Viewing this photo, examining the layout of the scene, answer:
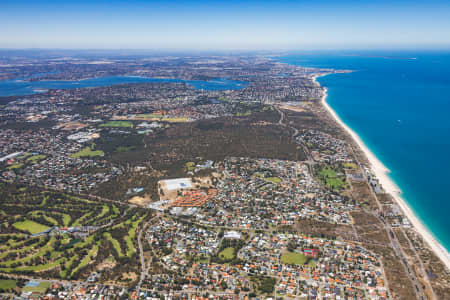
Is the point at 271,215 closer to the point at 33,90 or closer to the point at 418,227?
the point at 418,227

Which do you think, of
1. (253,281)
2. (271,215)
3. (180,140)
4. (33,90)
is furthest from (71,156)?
(33,90)

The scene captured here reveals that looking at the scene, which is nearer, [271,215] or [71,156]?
[271,215]

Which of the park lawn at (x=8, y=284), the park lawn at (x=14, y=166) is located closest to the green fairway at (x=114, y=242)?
the park lawn at (x=8, y=284)

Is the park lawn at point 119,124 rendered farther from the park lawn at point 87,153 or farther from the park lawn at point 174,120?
the park lawn at point 87,153

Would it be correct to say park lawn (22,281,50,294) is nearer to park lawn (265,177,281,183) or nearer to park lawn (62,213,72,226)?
park lawn (62,213,72,226)

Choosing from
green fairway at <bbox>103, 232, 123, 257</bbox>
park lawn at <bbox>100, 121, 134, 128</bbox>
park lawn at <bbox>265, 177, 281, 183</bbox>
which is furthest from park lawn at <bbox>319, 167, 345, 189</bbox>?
park lawn at <bbox>100, 121, 134, 128</bbox>

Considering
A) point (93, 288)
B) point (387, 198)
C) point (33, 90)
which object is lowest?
point (93, 288)

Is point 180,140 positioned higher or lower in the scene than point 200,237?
→ higher
